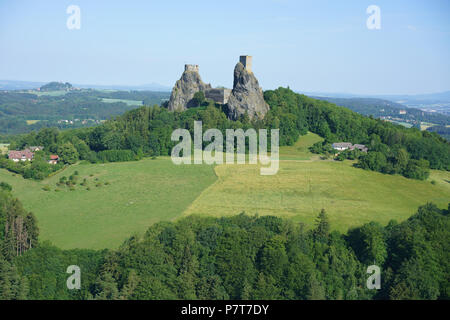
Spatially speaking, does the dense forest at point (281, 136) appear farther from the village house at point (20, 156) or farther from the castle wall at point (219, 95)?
the village house at point (20, 156)

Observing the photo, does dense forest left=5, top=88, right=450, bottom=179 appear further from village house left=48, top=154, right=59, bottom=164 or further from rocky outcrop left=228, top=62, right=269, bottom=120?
rocky outcrop left=228, top=62, right=269, bottom=120

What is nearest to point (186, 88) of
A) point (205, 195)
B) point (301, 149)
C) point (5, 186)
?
point (301, 149)

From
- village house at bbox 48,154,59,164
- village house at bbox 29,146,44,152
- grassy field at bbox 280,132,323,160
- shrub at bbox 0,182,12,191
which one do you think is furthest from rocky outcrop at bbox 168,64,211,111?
shrub at bbox 0,182,12,191

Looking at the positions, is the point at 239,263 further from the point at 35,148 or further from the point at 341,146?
the point at 35,148

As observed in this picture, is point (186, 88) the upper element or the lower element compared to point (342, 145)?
upper

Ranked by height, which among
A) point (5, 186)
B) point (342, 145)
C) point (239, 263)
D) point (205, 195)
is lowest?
point (239, 263)

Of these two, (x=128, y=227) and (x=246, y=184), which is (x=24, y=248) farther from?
(x=246, y=184)

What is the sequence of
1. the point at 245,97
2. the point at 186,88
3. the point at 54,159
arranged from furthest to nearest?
the point at 186,88 < the point at 245,97 < the point at 54,159
